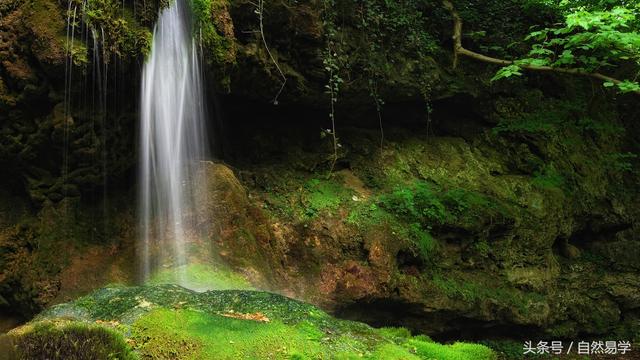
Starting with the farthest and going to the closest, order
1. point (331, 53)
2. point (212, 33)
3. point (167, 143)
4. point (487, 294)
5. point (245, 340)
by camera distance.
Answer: point (487, 294)
point (331, 53)
point (212, 33)
point (167, 143)
point (245, 340)

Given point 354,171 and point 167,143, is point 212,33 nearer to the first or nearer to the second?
point 167,143

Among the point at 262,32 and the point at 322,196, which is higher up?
the point at 262,32

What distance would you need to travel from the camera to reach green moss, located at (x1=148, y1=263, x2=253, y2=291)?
18.3ft

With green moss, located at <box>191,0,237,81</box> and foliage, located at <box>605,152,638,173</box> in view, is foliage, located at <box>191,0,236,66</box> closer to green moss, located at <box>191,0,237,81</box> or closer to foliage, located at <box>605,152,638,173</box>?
green moss, located at <box>191,0,237,81</box>

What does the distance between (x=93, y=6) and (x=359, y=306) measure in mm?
5424

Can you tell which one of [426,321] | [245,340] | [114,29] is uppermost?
[114,29]

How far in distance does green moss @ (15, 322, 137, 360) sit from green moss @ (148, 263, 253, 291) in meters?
2.47

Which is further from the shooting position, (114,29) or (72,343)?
(114,29)

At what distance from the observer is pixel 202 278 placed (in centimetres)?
569

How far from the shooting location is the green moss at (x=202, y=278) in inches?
220

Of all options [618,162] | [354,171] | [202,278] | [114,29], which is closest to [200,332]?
[202,278]

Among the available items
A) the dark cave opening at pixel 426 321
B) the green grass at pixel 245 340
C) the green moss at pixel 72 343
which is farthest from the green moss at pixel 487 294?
the green moss at pixel 72 343

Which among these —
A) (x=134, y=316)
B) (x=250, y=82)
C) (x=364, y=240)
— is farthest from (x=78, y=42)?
(x=364, y=240)

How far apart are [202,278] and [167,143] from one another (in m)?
1.93
